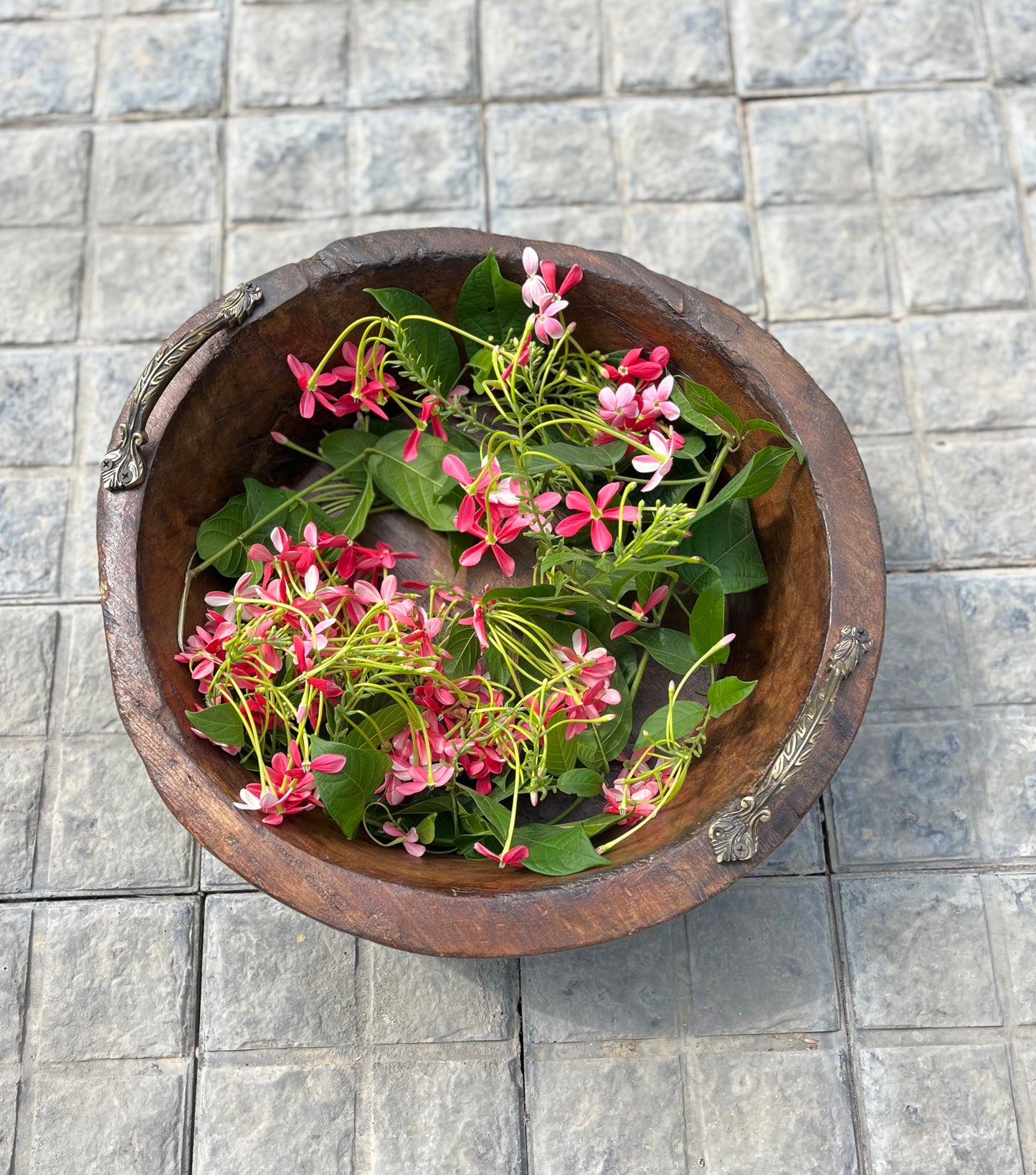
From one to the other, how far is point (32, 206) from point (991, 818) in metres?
1.04

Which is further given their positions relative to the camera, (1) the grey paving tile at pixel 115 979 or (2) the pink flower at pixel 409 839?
(1) the grey paving tile at pixel 115 979

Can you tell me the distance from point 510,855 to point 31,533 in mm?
569

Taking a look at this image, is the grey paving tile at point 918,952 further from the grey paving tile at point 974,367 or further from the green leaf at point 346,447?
the green leaf at point 346,447

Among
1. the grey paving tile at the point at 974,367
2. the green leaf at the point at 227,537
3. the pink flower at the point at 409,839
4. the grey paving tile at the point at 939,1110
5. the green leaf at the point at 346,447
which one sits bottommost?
the grey paving tile at the point at 939,1110

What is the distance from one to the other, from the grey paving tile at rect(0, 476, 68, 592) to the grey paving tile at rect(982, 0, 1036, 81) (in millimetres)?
1000

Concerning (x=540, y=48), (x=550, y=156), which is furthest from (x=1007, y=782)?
(x=540, y=48)

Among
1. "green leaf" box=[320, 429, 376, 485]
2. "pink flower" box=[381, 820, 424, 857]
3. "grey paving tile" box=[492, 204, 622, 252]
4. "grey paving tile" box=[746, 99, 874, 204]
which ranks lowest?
"pink flower" box=[381, 820, 424, 857]

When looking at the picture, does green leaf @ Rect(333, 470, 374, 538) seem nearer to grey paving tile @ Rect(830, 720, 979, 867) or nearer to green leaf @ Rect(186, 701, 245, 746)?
green leaf @ Rect(186, 701, 245, 746)

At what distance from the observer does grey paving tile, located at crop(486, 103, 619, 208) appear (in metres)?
1.04

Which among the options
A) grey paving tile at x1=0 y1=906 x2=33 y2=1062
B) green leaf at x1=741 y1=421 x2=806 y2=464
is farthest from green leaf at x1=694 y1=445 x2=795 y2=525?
grey paving tile at x1=0 y1=906 x2=33 y2=1062

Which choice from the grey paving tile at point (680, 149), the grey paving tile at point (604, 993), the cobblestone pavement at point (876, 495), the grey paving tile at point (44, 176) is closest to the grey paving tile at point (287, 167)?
the cobblestone pavement at point (876, 495)

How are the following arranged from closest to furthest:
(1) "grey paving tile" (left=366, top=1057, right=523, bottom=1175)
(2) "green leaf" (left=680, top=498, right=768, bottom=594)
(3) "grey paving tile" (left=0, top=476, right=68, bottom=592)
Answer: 1. (2) "green leaf" (left=680, top=498, right=768, bottom=594)
2. (1) "grey paving tile" (left=366, top=1057, right=523, bottom=1175)
3. (3) "grey paving tile" (left=0, top=476, right=68, bottom=592)

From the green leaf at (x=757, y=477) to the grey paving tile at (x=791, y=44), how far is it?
59cm

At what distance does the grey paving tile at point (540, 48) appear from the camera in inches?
42.1
